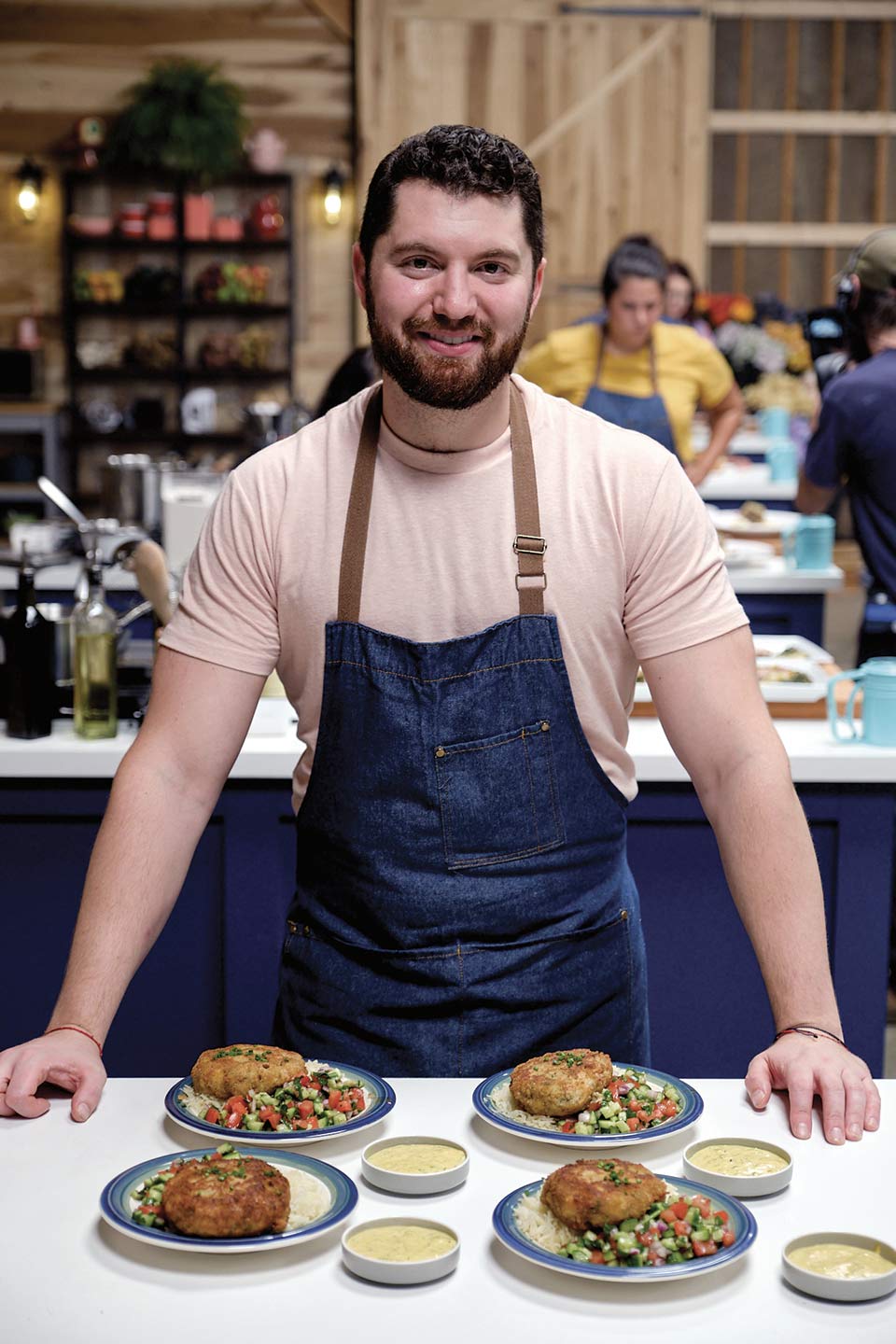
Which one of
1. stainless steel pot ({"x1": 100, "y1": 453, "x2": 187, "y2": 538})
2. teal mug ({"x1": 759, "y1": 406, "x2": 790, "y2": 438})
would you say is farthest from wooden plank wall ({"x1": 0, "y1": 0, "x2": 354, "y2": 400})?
stainless steel pot ({"x1": 100, "y1": 453, "x2": 187, "y2": 538})

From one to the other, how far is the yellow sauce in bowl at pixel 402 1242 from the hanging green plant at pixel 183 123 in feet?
29.6

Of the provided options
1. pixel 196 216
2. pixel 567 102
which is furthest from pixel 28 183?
pixel 567 102

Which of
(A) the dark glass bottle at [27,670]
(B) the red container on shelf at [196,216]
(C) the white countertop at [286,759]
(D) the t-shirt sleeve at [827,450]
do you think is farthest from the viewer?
(B) the red container on shelf at [196,216]

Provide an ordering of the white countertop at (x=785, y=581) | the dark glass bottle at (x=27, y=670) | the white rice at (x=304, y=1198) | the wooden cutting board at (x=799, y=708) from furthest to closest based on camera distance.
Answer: the white countertop at (x=785, y=581) < the wooden cutting board at (x=799, y=708) < the dark glass bottle at (x=27, y=670) < the white rice at (x=304, y=1198)

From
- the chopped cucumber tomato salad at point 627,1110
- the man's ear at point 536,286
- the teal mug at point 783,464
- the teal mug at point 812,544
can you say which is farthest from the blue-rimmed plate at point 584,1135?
the teal mug at point 783,464

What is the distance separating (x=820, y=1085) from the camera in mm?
1499

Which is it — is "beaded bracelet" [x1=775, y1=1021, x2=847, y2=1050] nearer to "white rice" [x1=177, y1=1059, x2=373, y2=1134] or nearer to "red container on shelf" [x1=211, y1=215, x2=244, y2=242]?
"white rice" [x1=177, y1=1059, x2=373, y2=1134]

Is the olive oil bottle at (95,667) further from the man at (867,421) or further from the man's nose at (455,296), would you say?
the man at (867,421)

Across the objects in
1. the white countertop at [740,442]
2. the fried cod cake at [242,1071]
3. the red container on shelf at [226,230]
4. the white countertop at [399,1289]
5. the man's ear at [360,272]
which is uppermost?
the red container on shelf at [226,230]

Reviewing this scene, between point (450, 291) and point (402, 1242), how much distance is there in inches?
35.9

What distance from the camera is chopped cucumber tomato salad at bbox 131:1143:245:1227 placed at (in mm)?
1241

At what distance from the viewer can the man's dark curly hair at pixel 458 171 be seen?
1660mm

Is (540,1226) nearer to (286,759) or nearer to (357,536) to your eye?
(357,536)

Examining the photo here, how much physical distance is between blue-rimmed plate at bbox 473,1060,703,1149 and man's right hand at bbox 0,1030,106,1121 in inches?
13.9
